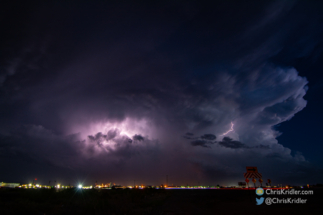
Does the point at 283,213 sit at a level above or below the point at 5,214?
below

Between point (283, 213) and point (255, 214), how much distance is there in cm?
224

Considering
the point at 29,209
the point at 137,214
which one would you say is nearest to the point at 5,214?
the point at 29,209

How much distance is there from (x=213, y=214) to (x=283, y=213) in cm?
544

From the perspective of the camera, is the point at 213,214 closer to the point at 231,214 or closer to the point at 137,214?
the point at 231,214

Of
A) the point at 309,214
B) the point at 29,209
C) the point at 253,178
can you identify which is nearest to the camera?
the point at 309,214

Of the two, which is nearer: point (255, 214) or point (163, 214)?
point (255, 214)

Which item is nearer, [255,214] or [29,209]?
[255,214]

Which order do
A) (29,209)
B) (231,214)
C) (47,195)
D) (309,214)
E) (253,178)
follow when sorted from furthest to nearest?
(47,195), (253,178), (29,209), (231,214), (309,214)

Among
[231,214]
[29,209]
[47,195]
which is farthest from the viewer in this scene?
[47,195]

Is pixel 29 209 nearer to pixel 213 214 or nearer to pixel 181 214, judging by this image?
pixel 181 214

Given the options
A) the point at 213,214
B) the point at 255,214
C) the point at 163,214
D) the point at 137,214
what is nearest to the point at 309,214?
Result: the point at 255,214

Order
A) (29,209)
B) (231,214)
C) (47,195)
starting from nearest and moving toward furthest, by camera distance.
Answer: (231,214), (29,209), (47,195)

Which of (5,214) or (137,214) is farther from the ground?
(5,214)

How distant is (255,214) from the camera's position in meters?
14.1
